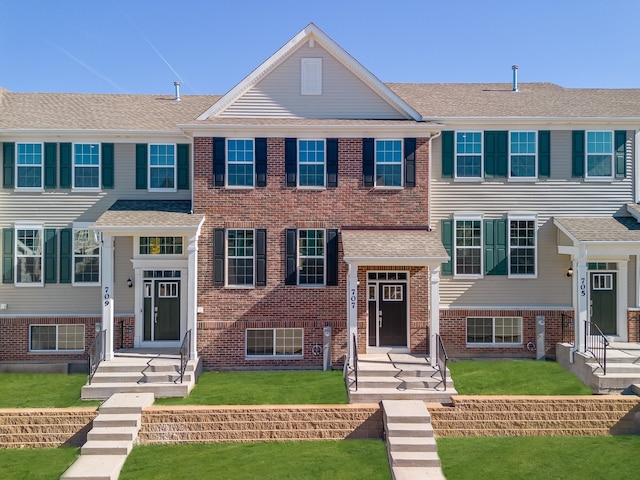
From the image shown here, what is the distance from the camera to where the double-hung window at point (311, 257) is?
14.3m

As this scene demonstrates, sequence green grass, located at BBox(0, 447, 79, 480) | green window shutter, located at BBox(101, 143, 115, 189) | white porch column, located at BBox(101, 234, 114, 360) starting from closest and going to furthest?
1. green grass, located at BBox(0, 447, 79, 480)
2. white porch column, located at BBox(101, 234, 114, 360)
3. green window shutter, located at BBox(101, 143, 115, 189)

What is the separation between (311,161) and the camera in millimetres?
14344

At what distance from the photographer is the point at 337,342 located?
46.3ft

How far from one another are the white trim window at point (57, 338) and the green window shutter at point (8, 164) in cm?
460

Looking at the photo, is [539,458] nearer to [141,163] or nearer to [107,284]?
[107,284]

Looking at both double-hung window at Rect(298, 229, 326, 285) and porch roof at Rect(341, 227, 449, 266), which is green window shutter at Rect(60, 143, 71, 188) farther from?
porch roof at Rect(341, 227, 449, 266)

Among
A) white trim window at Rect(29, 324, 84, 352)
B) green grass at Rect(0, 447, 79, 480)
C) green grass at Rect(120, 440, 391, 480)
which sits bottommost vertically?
green grass at Rect(0, 447, 79, 480)

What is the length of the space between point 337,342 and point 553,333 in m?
6.74

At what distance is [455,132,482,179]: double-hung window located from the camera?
14922 mm

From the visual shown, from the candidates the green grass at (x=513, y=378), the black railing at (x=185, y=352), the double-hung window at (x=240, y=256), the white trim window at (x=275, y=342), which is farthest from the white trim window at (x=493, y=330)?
the black railing at (x=185, y=352)

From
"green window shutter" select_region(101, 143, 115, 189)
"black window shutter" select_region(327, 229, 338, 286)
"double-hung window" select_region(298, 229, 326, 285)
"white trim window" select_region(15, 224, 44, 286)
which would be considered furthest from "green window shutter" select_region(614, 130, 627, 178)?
"white trim window" select_region(15, 224, 44, 286)

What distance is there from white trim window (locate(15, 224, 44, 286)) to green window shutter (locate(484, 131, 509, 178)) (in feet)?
46.5

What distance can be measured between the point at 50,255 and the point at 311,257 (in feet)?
27.0

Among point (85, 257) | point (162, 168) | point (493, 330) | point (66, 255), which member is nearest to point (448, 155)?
point (493, 330)
